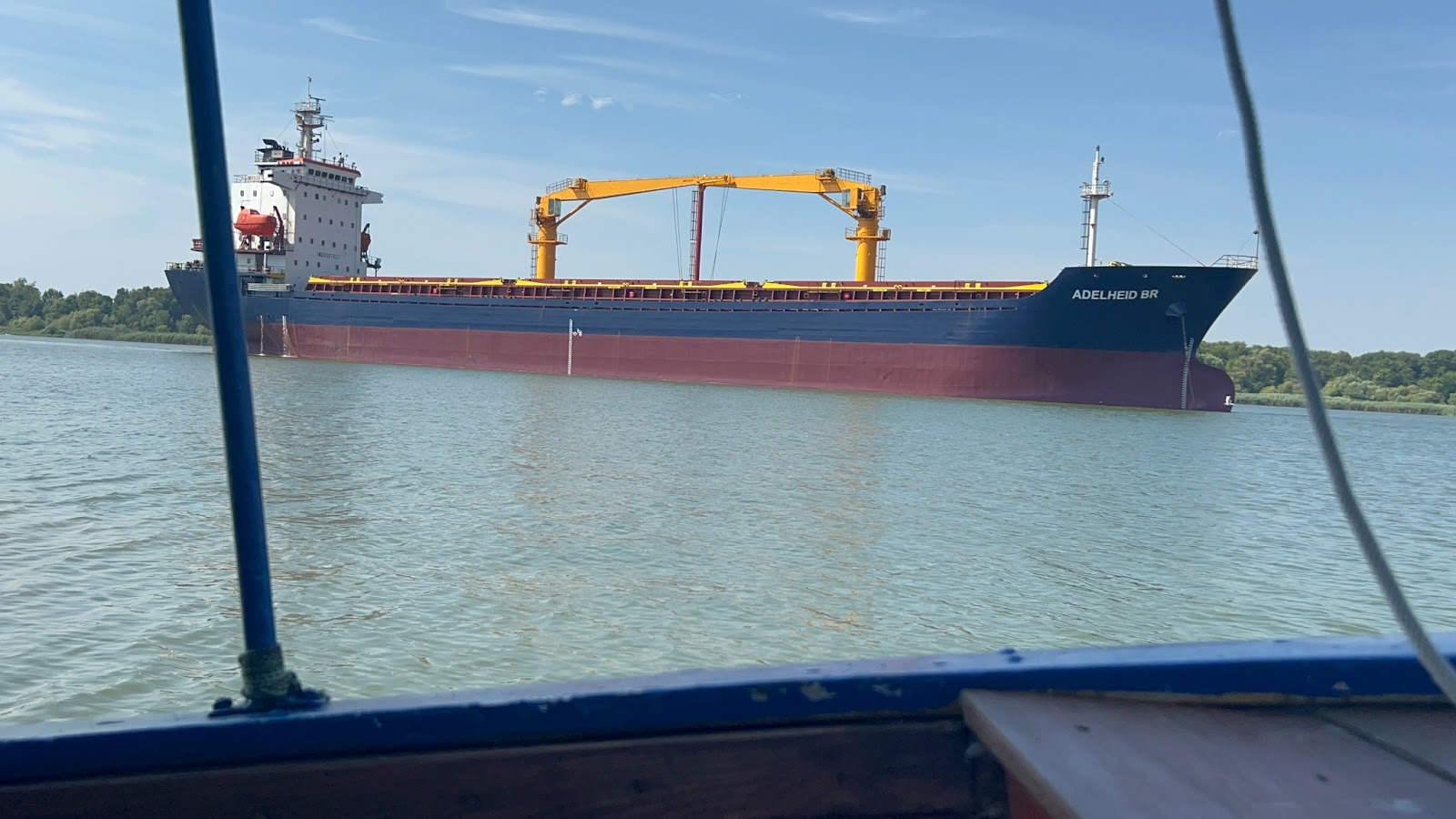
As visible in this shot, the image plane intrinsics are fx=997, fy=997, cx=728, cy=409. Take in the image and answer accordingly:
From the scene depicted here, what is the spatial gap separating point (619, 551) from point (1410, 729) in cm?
536

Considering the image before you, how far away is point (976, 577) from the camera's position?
20.4 ft

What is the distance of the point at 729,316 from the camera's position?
26656 mm

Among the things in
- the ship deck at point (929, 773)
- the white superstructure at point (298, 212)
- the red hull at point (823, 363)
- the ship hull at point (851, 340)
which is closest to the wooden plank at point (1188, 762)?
the ship deck at point (929, 773)

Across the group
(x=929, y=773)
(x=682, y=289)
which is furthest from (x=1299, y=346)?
(x=682, y=289)

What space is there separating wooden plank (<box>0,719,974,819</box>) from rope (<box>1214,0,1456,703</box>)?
538mm

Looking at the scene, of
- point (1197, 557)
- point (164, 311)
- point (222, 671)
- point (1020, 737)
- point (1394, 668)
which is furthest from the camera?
point (164, 311)

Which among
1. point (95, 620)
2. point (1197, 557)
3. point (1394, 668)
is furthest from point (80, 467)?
point (1394, 668)

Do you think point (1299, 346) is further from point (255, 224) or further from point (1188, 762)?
point (255, 224)

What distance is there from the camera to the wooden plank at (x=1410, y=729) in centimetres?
122

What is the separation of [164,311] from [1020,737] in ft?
237

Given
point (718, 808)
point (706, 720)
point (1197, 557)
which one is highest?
point (706, 720)

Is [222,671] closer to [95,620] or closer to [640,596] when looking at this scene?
[95,620]

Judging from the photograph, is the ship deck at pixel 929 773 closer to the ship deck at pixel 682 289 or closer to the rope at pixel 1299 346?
the rope at pixel 1299 346

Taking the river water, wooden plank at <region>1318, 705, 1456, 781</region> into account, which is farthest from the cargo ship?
wooden plank at <region>1318, 705, 1456, 781</region>
